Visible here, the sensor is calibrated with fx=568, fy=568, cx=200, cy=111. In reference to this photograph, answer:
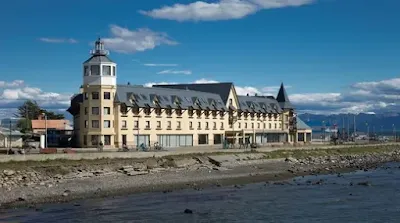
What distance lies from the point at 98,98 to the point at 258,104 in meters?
48.5

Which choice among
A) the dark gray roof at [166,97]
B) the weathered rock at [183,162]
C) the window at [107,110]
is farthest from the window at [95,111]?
the weathered rock at [183,162]

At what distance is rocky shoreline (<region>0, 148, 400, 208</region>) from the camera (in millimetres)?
48312

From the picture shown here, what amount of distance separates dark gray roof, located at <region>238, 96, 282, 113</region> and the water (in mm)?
60140

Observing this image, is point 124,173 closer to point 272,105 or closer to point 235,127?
point 235,127

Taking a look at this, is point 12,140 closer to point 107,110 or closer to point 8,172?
point 107,110

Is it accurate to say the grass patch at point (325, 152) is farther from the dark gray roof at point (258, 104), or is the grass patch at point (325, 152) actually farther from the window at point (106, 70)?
the window at point (106, 70)

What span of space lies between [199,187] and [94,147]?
29795mm

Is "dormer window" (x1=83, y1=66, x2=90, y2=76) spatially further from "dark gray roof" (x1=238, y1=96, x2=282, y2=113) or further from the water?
"dark gray roof" (x1=238, y1=96, x2=282, y2=113)

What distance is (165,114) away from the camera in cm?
9425

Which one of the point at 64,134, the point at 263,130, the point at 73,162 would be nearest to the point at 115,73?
the point at 64,134

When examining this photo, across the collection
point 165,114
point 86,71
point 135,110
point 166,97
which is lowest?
point 165,114

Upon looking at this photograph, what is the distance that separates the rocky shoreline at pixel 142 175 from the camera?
4831 centimetres

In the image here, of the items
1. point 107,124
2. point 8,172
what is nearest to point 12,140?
point 107,124

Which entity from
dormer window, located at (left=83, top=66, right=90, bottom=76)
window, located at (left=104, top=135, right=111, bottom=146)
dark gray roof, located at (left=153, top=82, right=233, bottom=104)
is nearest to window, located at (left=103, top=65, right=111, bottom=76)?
dormer window, located at (left=83, top=66, right=90, bottom=76)
